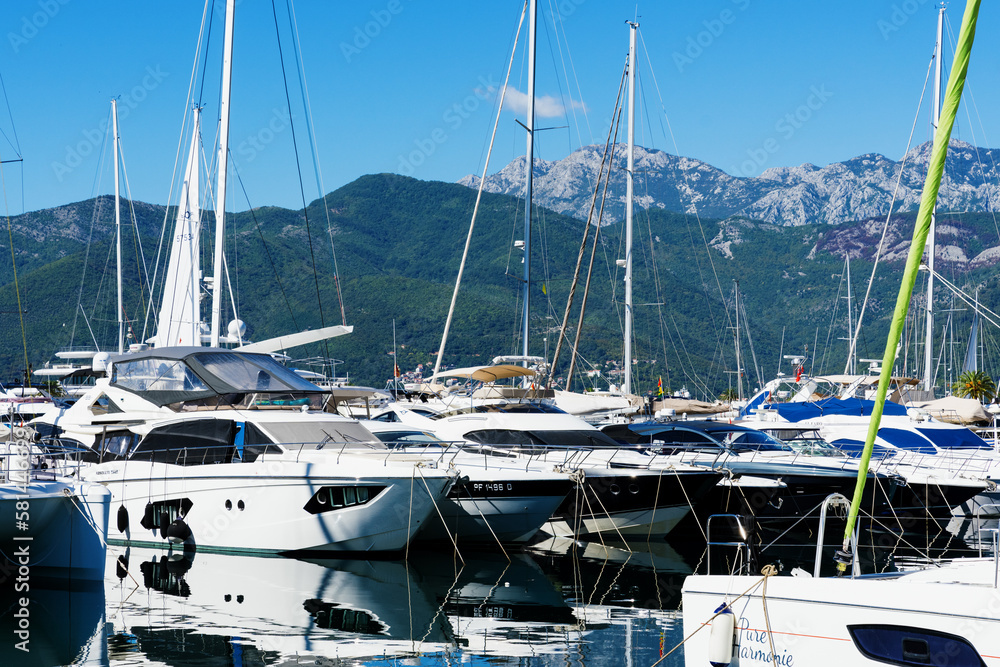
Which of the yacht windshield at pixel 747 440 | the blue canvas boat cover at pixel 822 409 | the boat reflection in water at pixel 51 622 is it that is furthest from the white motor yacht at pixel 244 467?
the blue canvas boat cover at pixel 822 409

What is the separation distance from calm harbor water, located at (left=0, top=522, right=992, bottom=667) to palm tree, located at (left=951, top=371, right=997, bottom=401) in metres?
44.8

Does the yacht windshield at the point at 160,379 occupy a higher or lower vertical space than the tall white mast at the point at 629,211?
lower

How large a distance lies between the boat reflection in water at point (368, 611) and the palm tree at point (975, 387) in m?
48.7

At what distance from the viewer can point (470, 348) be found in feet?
321

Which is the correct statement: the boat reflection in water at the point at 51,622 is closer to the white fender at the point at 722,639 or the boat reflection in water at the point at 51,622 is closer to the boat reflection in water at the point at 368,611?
the boat reflection in water at the point at 368,611

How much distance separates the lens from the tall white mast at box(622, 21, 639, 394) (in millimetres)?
30456

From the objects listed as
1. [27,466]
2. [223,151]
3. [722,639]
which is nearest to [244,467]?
[27,466]

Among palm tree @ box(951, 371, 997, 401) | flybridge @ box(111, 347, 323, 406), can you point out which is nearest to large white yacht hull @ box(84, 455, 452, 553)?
flybridge @ box(111, 347, 323, 406)

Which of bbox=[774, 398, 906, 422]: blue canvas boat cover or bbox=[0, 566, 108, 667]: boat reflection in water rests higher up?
bbox=[774, 398, 906, 422]: blue canvas boat cover

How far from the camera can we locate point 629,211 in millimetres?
32781

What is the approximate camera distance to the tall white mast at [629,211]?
99.9 feet

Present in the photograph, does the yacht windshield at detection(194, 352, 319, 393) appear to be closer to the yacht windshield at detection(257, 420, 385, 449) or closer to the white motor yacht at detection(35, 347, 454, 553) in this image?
the white motor yacht at detection(35, 347, 454, 553)

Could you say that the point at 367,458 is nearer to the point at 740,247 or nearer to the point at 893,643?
the point at 893,643

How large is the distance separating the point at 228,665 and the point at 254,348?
12476 millimetres
